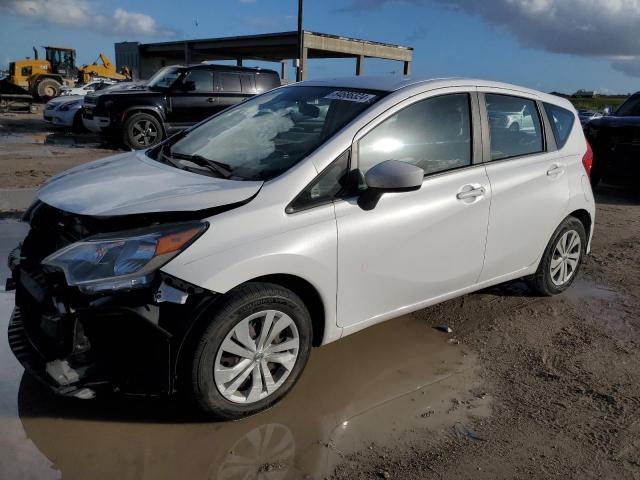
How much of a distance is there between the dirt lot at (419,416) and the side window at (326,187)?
1083 millimetres

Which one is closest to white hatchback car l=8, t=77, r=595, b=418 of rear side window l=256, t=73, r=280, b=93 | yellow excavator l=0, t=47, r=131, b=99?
rear side window l=256, t=73, r=280, b=93

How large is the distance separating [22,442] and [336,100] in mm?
2515

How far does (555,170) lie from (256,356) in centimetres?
280

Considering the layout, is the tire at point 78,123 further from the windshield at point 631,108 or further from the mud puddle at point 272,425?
the mud puddle at point 272,425

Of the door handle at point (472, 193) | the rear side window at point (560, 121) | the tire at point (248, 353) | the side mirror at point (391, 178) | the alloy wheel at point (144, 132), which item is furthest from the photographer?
the alloy wheel at point (144, 132)

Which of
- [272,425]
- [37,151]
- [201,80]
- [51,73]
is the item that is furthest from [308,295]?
[51,73]

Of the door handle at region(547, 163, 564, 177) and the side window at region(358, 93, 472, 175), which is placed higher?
the side window at region(358, 93, 472, 175)

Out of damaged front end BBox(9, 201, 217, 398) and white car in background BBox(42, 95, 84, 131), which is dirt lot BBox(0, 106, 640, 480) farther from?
white car in background BBox(42, 95, 84, 131)

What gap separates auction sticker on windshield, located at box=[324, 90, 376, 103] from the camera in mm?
3479

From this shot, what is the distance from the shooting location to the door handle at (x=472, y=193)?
361 cm

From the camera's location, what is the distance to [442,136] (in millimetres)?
3650

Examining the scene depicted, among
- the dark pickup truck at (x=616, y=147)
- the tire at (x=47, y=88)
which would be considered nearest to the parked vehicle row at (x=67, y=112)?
the dark pickup truck at (x=616, y=147)

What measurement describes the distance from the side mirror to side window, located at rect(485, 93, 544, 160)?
1.11 metres

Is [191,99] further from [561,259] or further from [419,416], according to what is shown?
[419,416]
